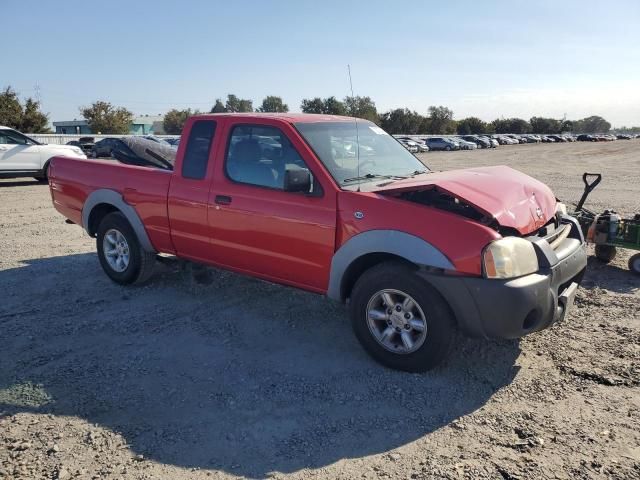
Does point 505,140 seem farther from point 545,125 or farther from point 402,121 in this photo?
point 545,125

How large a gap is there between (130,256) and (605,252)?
5884 mm

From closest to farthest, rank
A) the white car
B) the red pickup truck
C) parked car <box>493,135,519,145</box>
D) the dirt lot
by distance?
the dirt lot < the red pickup truck < the white car < parked car <box>493,135,519,145</box>

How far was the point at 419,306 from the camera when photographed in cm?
379

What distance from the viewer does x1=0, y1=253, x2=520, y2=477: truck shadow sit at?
3213mm

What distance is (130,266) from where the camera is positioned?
5.91 metres

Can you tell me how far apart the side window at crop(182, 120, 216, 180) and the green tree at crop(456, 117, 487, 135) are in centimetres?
10631

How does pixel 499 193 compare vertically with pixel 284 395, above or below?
above

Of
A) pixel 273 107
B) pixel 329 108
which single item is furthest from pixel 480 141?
pixel 329 108

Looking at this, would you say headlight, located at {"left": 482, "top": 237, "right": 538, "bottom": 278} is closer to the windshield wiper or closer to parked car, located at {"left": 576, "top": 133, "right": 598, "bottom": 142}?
the windshield wiper

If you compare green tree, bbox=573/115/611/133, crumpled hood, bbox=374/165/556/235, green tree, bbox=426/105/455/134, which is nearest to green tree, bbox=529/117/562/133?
green tree, bbox=426/105/455/134

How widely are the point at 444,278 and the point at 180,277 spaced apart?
378 centimetres

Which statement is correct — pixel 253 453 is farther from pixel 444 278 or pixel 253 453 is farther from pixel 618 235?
pixel 618 235

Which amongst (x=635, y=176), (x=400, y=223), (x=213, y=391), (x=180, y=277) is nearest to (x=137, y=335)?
(x=213, y=391)

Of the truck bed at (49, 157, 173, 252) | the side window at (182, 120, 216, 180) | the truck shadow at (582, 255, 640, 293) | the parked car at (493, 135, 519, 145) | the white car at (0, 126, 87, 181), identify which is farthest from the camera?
the parked car at (493, 135, 519, 145)
